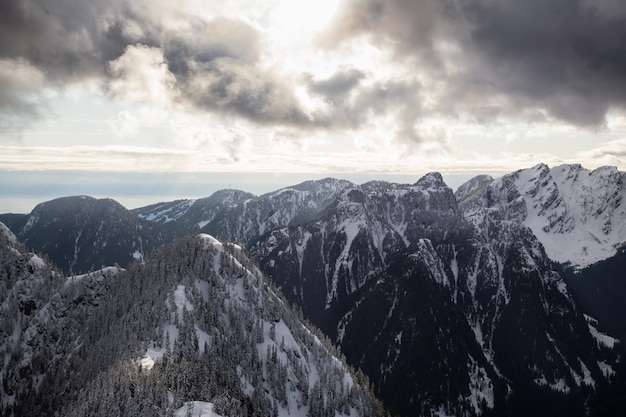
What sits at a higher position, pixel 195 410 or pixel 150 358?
pixel 195 410

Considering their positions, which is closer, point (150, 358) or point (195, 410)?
point (195, 410)

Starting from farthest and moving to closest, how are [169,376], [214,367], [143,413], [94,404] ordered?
[214,367], [169,376], [94,404], [143,413]

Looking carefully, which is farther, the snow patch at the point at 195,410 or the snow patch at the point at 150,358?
the snow patch at the point at 150,358

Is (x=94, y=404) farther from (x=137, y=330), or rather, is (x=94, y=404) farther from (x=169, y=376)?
(x=137, y=330)

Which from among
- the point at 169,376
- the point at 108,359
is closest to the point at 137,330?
the point at 108,359

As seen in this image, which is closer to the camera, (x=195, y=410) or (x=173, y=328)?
(x=195, y=410)

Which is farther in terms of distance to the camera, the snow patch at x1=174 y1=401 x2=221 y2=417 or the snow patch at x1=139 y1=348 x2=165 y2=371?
the snow patch at x1=139 y1=348 x2=165 y2=371

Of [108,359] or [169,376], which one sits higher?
[169,376]

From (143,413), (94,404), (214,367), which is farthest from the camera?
(214,367)

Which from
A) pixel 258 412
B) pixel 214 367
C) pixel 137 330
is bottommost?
pixel 258 412
